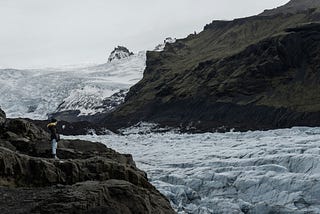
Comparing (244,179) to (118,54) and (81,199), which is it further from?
(118,54)

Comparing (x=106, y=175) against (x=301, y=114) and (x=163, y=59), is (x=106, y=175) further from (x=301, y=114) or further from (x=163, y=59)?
(x=163, y=59)

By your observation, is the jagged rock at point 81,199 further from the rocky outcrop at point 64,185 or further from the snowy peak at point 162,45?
the snowy peak at point 162,45

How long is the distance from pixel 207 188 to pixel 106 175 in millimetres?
7374

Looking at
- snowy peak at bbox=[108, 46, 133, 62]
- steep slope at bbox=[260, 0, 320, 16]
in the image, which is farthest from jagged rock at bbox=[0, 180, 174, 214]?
snowy peak at bbox=[108, 46, 133, 62]

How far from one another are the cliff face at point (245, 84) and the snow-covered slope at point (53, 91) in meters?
26.2

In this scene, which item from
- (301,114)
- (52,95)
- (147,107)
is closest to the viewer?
(301,114)

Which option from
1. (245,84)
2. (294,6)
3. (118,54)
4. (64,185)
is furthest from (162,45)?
(64,185)

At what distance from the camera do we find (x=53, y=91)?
9881 cm

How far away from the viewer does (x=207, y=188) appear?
62.5 feet

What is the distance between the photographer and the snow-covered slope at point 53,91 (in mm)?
93062

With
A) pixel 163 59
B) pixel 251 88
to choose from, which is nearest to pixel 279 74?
pixel 251 88

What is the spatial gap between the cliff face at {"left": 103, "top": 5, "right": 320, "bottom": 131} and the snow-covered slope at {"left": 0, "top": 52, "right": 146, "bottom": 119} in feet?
86.0

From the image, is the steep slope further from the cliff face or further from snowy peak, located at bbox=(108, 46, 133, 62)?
snowy peak, located at bbox=(108, 46, 133, 62)

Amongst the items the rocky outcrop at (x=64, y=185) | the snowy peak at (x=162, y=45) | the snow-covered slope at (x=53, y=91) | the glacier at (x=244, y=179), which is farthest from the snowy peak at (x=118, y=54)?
the rocky outcrop at (x=64, y=185)
